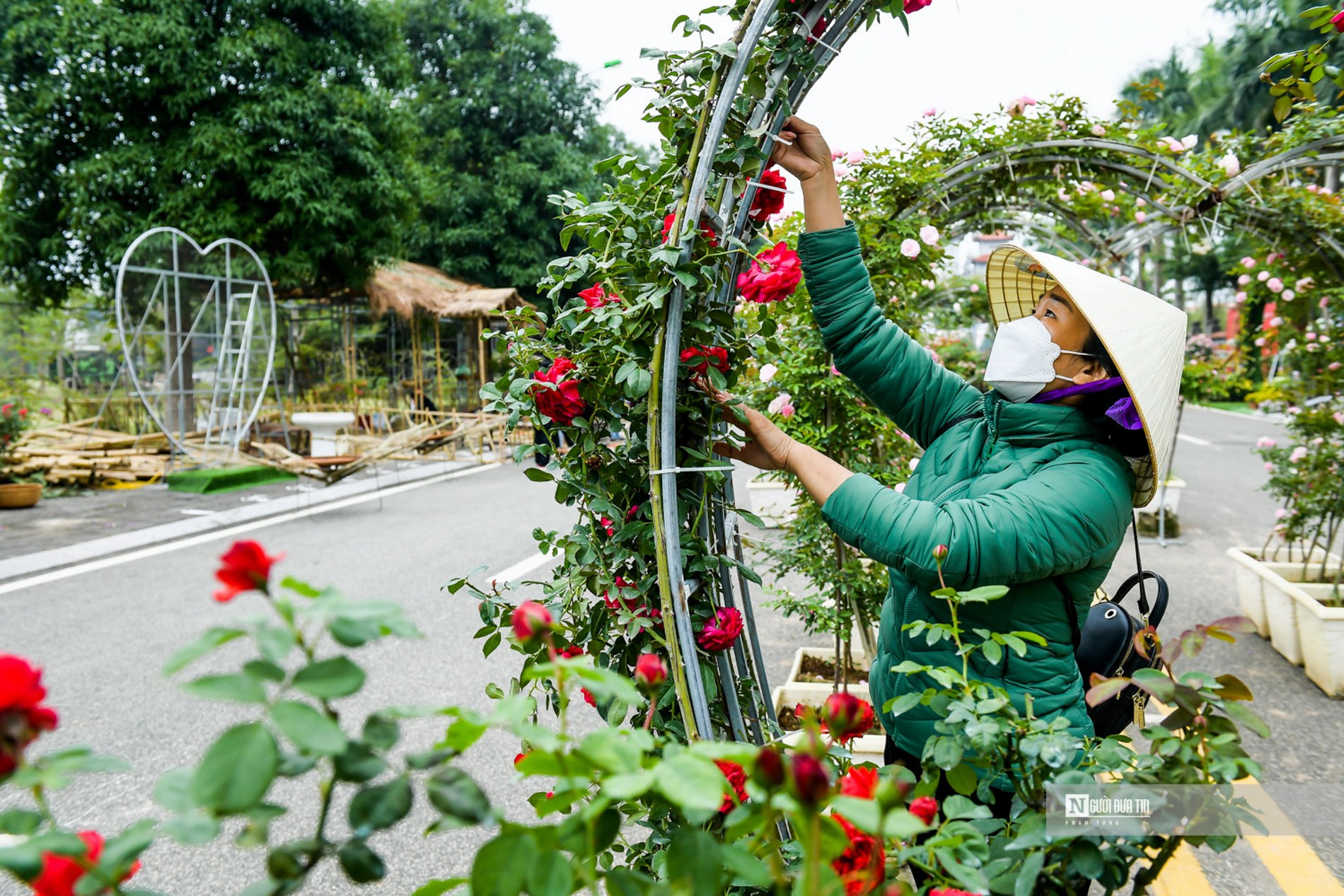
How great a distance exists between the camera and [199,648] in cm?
53

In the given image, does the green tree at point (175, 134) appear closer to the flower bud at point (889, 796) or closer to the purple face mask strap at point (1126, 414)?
the purple face mask strap at point (1126, 414)

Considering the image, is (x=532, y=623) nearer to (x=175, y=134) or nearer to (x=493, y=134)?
(x=175, y=134)

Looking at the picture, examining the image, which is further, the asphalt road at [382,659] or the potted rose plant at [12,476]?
the potted rose plant at [12,476]

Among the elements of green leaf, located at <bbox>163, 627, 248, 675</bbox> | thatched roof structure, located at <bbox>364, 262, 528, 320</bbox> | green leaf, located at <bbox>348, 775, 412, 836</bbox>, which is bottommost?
green leaf, located at <bbox>348, 775, 412, 836</bbox>

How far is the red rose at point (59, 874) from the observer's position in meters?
0.54

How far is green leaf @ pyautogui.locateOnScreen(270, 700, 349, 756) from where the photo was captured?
1.71 ft

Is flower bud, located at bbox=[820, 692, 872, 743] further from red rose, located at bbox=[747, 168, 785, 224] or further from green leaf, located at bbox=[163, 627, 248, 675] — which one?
red rose, located at bbox=[747, 168, 785, 224]

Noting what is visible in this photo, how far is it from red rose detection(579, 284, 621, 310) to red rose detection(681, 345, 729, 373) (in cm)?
14

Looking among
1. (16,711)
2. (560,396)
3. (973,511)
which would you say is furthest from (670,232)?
(16,711)

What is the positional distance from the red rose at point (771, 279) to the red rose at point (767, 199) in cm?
7

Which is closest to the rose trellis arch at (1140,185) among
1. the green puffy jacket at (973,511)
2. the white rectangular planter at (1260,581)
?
the white rectangular planter at (1260,581)

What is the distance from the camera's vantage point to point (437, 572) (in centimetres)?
587

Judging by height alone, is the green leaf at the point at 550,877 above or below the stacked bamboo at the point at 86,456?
above

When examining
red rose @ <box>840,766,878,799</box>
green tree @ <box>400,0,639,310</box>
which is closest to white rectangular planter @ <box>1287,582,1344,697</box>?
red rose @ <box>840,766,878,799</box>
